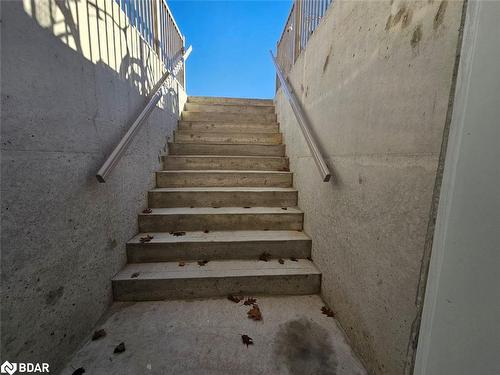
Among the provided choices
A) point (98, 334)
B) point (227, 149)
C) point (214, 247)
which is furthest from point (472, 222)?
point (227, 149)

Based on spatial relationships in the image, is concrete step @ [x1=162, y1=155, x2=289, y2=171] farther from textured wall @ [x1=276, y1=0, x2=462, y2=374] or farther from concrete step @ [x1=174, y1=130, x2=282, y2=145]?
textured wall @ [x1=276, y1=0, x2=462, y2=374]

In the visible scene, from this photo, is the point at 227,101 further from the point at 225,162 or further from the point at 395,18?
the point at 395,18

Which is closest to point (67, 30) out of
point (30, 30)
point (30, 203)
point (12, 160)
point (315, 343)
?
point (30, 30)

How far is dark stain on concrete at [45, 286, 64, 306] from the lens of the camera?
1171mm

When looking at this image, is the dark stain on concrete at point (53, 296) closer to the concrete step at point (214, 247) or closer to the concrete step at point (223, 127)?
the concrete step at point (214, 247)

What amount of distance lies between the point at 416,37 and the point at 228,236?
196 cm

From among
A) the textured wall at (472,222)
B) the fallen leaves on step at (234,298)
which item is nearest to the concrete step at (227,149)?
the fallen leaves on step at (234,298)

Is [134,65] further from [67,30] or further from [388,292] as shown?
[388,292]

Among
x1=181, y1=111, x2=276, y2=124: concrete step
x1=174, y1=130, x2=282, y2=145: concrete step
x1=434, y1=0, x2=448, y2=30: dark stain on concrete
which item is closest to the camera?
x1=434, y1=0, x2=448, y2=30: dark stain on concrete

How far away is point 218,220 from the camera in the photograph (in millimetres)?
2318

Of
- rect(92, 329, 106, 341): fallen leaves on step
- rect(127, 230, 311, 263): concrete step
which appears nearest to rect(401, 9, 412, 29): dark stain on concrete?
rect(127, 230, 311, 263): concrete step

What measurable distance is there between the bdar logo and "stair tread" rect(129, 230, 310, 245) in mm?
1046

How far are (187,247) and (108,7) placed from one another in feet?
6.99

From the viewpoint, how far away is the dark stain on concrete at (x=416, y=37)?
0.92 m
